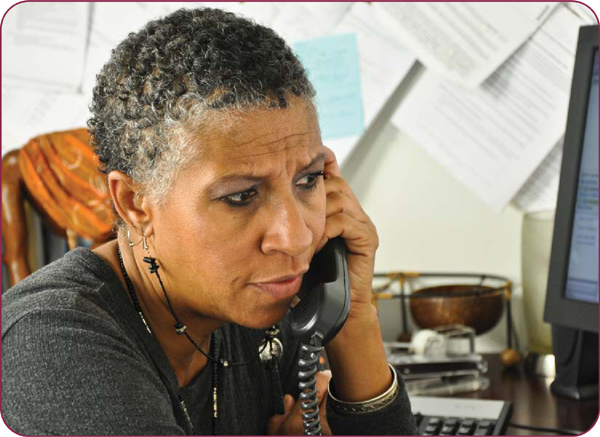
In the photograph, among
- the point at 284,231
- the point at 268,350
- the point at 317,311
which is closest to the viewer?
the point at 284,231

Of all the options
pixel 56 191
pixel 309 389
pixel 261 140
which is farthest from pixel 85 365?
pixel 56 191

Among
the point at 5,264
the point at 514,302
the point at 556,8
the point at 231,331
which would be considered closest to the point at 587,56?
the point at 556,8

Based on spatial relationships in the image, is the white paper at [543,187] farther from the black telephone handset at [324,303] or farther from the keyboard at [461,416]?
the black telephone handset at [324,303]

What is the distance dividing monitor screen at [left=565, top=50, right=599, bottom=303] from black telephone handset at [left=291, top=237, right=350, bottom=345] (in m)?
0.47

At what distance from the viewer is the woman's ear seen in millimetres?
939

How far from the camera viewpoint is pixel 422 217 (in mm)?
1754

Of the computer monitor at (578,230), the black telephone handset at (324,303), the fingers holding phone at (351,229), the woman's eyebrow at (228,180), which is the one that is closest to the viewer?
the woman's eyebrow at (228,180)

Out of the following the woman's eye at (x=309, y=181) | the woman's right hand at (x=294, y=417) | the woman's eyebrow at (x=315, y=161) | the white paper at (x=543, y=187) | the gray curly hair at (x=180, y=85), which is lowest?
the woman's right hand at (x=294, y=417)

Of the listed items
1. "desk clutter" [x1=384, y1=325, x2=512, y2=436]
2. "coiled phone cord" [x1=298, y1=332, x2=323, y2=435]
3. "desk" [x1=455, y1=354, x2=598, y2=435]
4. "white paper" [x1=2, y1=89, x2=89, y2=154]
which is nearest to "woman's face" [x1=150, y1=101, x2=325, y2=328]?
"coiled phone cord" [x1=298, y1=332, x2=323, y2=435]

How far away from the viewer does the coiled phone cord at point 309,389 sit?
1.08 meters

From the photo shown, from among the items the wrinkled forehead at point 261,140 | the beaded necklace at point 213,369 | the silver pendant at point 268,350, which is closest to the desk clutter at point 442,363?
the silver pendant at point 268,350

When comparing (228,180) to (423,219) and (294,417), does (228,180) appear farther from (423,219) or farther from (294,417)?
(423,219)

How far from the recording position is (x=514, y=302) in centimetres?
170

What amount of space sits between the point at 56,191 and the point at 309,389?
893mm
